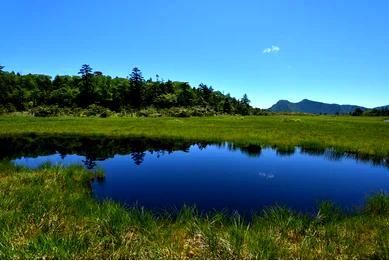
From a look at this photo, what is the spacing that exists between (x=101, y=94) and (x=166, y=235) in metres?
105

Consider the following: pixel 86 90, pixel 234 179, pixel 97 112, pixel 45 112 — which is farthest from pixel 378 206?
pixel 86 90

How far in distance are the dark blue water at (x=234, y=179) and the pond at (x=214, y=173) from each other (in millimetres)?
40

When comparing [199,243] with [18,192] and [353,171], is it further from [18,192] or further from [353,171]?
[353,171]

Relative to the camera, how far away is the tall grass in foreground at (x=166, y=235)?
7.40 metres

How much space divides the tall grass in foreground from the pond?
2687 millimetres

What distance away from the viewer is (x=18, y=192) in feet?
42.1

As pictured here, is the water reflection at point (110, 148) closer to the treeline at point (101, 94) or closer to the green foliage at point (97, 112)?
the green foliage at point (97, 112)

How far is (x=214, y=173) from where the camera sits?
2292cm

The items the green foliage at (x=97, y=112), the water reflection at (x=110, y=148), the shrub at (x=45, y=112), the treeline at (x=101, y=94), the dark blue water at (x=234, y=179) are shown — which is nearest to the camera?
the dark blue water at (x=234, y=179)

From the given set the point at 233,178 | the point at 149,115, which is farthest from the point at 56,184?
the point at 149,115

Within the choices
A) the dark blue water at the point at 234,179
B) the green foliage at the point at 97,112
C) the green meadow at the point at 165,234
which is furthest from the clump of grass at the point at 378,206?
the green foliage at the point at 97,112

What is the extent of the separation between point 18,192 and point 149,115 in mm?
76640

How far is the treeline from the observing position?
106 m

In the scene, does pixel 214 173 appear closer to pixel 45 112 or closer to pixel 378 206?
pixel 378 206
